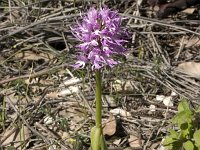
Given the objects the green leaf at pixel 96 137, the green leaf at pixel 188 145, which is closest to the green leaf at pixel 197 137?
the green leaf at pixel 188 145

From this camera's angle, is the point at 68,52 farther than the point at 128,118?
Yes

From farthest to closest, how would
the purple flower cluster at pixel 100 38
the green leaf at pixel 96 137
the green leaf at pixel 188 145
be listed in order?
the green leaf at pixel 188 145 → the green leaf at pixel 96 137 → the purple flower cluster at pixel 100 38

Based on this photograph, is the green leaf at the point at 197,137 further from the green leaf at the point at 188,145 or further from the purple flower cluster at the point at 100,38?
the purple flower cluster at the point at 100,38

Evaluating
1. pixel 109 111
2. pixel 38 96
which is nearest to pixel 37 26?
pixel 38 96

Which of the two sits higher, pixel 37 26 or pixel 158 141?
pixel 37 26

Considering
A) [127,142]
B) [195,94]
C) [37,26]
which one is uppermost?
[37,26]

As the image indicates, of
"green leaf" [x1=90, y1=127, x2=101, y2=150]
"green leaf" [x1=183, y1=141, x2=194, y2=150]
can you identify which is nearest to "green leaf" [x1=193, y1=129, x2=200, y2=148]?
"green leaf" [x1=183, y1=141, x2=194, y2=150]

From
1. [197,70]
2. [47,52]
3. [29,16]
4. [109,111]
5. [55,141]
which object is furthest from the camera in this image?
[29,16]

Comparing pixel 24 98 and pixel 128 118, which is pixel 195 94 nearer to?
pixel 128 118

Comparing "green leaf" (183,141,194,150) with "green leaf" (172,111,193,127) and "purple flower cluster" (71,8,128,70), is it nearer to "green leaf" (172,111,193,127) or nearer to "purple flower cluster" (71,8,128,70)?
"green leaf" (172,111,193,127)
